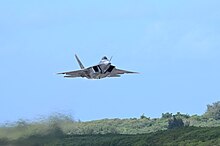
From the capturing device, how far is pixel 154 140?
10300 cm

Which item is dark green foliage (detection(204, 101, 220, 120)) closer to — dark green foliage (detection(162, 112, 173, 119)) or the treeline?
dark green foliage (detection(162, 112, 173, 119))

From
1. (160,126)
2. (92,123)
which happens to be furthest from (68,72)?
(160,126)

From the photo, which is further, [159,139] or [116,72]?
[159,139]

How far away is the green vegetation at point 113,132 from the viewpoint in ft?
245

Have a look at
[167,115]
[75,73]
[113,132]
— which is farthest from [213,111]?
[75,73]

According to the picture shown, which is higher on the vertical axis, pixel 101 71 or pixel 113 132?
pixel 113 132

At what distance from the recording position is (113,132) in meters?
118

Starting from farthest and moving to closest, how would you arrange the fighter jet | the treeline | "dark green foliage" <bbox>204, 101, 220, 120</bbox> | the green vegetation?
1. "dark green foliage" <bbox>204, 101, 220, 120</bbox>
2. the treeline
3. the green vegetation
4. the fighter jet

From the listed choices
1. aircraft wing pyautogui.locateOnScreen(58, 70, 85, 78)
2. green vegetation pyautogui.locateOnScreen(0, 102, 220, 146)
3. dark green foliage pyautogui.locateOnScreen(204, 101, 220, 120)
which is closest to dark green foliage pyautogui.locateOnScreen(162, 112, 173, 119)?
green vegetation pyautogui.locateOnScreen(0, 102, 220, 146)

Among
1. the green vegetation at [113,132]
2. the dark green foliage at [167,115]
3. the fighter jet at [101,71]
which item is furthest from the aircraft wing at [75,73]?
the dark green foliage at [167,115]

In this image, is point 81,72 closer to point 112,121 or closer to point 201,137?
point 201,137

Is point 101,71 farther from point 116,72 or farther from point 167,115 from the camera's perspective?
point 167,115

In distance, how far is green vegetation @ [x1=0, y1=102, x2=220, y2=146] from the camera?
74.8m

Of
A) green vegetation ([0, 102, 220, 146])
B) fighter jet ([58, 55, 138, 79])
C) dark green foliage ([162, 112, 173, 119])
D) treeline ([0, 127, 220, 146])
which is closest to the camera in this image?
fighter jet ([58, 55, 138, 79])
